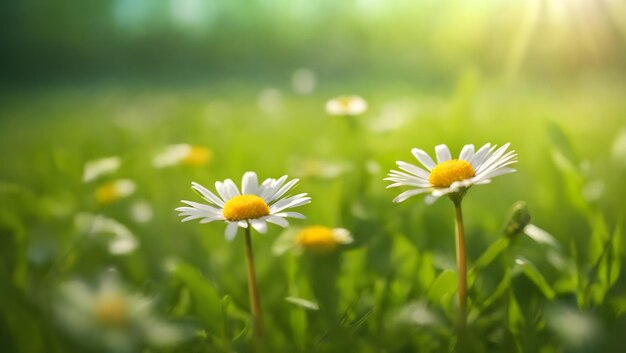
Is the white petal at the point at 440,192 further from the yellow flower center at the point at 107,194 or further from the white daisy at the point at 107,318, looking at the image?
the yellow flower center at the point at 107,194

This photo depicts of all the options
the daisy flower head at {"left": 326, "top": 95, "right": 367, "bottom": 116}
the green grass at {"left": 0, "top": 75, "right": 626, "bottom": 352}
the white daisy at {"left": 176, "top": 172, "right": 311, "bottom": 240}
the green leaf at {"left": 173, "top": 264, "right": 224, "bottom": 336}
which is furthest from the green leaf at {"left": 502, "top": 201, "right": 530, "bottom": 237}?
the daisy flower head at {"left": 326, "top": 95, "right": 367, "bottom": 116}

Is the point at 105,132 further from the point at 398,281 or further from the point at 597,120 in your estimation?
the point at 398,281

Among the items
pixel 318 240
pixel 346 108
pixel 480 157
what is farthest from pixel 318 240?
pixel 346 108

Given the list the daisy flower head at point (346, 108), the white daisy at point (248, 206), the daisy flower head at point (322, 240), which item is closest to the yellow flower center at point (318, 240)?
the daisy flower head at point (322, 240)

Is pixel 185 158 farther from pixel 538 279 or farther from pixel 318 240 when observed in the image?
pixel 538 279

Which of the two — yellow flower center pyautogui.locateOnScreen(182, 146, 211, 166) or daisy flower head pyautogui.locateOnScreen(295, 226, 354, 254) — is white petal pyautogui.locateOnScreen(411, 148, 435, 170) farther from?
yellow flower center pyautogui.locateOnScreen(182, 146, 211, 166)

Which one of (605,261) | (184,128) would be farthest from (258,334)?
(184,128)
